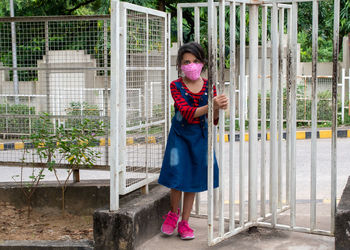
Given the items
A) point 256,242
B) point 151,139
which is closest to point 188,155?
point 151,139

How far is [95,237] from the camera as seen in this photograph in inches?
165

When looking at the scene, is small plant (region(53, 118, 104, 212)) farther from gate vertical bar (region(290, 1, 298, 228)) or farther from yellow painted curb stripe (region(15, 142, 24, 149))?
gate vertical bar (region(290, 1, 298, 228))

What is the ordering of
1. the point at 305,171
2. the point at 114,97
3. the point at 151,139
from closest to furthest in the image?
the point at 114,97 < the point at 151,139 < the point at 305,171

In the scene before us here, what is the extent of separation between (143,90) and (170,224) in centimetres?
106

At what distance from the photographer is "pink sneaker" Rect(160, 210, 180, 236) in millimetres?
4562

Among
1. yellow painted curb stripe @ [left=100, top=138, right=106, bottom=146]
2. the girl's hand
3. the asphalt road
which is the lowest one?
the asphalt road

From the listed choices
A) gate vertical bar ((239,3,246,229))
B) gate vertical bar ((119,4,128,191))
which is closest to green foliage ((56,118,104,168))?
gate vertical bar ((119,4,128,191))

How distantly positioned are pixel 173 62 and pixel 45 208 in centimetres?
1575

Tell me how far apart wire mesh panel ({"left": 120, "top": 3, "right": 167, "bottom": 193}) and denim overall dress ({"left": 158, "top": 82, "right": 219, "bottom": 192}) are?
0.31 meters

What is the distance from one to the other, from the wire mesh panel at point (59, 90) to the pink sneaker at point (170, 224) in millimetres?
1050

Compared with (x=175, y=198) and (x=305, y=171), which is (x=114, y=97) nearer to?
(x=175, y=198)

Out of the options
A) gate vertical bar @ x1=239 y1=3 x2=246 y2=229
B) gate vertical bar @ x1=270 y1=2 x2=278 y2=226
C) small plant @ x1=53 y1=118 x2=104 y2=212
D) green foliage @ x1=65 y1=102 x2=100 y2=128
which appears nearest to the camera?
gate vertical bar @ x1=239 y1=3 x2=246 y2=229

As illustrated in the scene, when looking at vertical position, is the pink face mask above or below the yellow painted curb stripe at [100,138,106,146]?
above

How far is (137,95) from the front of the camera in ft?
15.0
